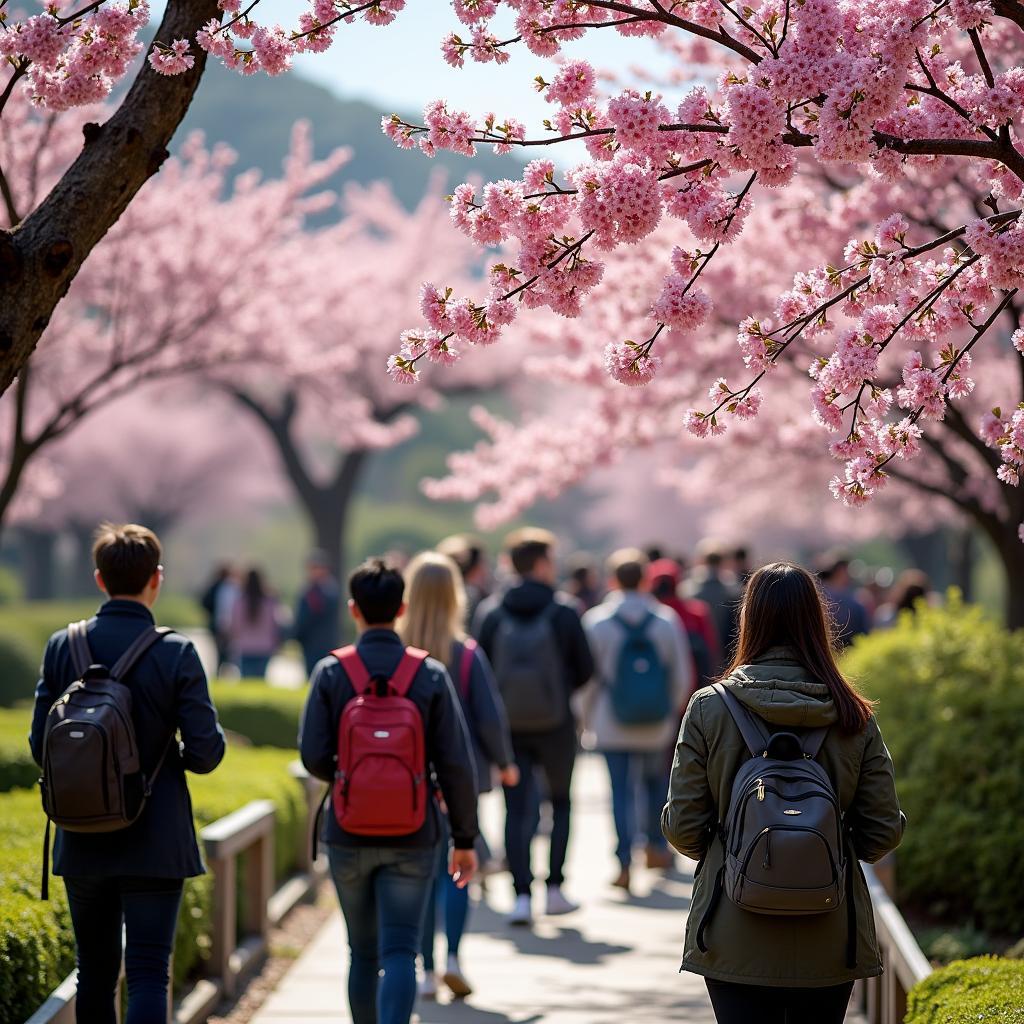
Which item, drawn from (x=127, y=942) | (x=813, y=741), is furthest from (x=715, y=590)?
(x=813, y=741)

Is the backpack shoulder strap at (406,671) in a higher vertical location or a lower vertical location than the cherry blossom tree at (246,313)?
lower

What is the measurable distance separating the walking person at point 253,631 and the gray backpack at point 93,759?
11.4m

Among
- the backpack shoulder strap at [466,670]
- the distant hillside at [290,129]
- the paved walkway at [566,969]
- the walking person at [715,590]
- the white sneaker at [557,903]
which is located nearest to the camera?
the paved walkway at [566,969]

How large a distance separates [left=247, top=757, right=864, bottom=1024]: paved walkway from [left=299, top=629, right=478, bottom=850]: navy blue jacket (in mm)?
1608

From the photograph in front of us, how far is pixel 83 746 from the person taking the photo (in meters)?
4.47

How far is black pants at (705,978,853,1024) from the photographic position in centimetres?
386

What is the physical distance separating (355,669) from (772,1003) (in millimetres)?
1954

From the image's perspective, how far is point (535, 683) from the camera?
8.39 m

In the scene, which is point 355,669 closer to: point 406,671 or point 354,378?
point 406,671

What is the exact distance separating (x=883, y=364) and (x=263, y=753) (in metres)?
5.58

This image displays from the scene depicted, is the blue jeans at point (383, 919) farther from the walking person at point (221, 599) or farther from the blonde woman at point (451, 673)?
the walking person at point (221, 599)

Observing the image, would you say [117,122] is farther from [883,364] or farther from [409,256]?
[409,256]

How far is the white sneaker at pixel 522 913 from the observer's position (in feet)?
27.4

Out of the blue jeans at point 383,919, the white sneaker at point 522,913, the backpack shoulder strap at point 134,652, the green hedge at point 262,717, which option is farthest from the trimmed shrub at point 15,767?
the backpack shoulder strap at point 134,652
